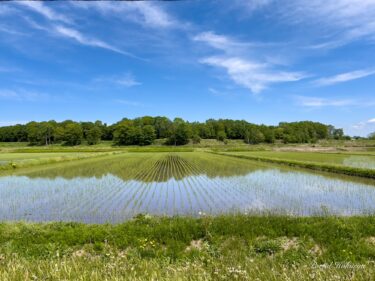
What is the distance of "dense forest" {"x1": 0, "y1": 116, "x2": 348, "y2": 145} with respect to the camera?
116m

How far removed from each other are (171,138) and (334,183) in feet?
333

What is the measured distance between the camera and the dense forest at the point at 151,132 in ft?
379

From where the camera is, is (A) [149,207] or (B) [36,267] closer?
(B) [36,267]

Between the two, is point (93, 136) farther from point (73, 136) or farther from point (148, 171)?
point (148, 171)

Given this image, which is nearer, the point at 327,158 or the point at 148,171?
the point at 148,171

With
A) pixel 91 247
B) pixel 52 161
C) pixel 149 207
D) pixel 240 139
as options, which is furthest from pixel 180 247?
pixel 240 139

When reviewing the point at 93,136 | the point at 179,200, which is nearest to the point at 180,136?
the point at 93,136

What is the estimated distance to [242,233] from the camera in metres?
7.29

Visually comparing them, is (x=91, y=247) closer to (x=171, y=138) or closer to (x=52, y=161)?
(x=52, y=161)

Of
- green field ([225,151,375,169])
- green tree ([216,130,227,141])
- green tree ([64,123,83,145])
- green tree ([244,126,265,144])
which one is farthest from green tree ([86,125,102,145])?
green field ([225,151,375,169])

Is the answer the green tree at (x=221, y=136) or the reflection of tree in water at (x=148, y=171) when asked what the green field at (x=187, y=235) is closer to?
the reflection of tree in water at (x=148, y=171)

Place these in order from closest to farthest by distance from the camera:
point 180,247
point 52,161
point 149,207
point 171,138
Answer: point 180,247 → point 149,207 → point 52,161 → point 171,138

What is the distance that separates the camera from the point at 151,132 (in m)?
116

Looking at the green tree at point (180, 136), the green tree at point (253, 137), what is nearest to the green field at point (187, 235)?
the green tree at point (180, 136)
